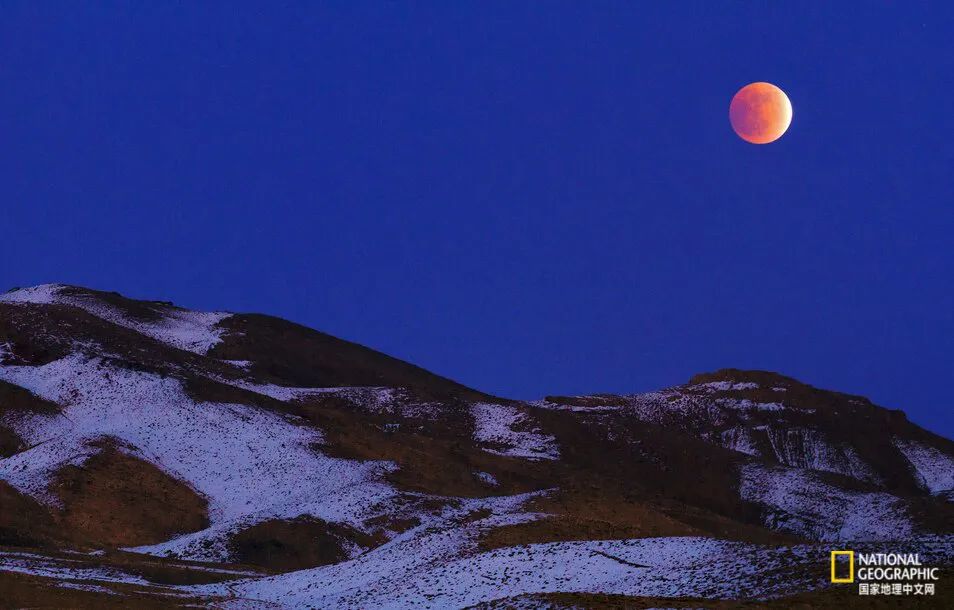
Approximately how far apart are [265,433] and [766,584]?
45.8 metres

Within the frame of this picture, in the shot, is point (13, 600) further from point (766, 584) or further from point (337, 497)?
point (337, 497)

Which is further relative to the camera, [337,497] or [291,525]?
[337,497]

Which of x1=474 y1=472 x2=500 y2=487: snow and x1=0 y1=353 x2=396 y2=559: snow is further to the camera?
x1=474 y1=472 x2=500 y2=487: snow

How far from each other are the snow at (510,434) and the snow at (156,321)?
102ft

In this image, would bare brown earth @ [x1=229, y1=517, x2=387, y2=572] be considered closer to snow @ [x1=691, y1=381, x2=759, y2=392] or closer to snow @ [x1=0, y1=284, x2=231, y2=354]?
snow @ [x1=0, y1=284, x2=231, y2=354]

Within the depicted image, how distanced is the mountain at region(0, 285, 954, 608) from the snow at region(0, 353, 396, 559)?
0.68 feet

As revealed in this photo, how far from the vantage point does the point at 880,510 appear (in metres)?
63.2

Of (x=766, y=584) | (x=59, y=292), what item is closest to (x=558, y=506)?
(x=766, y=584)

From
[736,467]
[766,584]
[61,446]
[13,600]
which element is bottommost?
[13,600]

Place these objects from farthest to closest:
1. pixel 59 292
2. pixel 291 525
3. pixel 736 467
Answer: pixel 59 292, pixel 736 467, pixel 291 525

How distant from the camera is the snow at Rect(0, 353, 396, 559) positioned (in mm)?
50219

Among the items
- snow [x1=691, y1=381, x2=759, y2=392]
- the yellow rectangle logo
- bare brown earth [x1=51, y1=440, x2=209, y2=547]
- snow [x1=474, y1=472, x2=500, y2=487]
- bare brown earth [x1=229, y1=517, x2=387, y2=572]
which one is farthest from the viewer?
snow [x1=691, y1=381, x2=759, y2=392]

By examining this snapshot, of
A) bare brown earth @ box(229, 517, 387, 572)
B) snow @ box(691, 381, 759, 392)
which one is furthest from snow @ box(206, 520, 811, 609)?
snow @ box(691, 381, 759, 392)

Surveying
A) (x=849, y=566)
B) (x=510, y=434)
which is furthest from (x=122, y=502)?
(x=510, y=434)
